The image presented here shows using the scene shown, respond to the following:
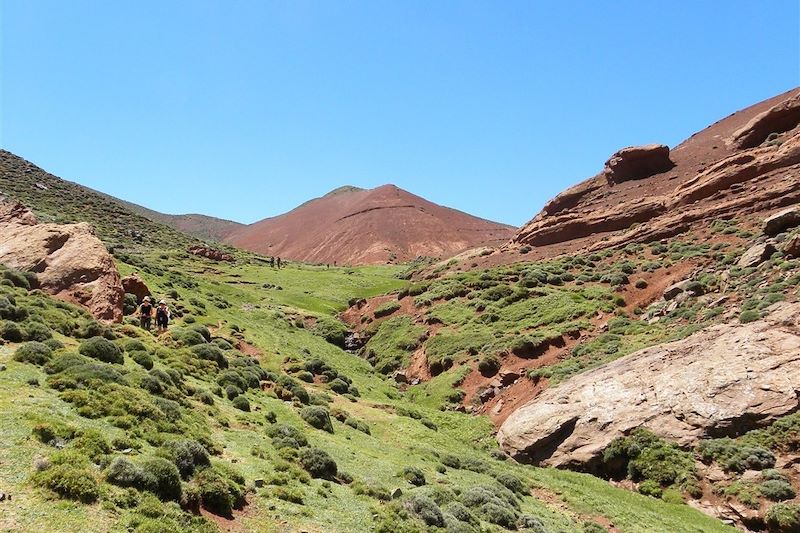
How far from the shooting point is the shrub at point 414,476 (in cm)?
1864

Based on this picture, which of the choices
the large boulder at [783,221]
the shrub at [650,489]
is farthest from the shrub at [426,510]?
the large boulder at [783,221]

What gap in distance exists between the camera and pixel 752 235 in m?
44.4

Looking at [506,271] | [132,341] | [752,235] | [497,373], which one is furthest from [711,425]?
[506,271]

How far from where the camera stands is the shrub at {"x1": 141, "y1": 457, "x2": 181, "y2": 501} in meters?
11.7

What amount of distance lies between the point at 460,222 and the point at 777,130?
116 m

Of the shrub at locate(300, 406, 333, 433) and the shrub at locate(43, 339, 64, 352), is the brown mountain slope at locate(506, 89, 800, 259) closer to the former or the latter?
the shrub at locate(300, 406, 333, 433)

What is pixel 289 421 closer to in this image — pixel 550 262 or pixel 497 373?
pixel 497 373

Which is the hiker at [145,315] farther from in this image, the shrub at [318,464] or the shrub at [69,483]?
the shrub at [69,483]

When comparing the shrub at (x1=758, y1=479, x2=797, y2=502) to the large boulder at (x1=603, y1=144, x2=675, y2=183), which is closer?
the shrub at (x1=758, y1=479, x2=797, y2=502)

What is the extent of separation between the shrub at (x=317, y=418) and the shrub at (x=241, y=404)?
2.58 m

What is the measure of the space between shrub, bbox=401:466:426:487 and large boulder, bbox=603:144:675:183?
222 feet

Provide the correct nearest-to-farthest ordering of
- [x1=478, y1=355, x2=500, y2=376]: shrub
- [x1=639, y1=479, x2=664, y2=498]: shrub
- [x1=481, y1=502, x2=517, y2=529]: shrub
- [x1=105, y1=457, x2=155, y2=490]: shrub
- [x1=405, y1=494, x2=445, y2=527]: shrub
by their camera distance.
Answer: [x1=105, y1=457, x2=155, y2=490]: shrub → [x1=405, y1=494, x2=445, y2=527]: shrub → [x1=481, y1=502, x2=517, y2=529]: shrub → [x1=639, y1=479, x2=664, y2=498]: shrub → [x1=478, y1=355, x2=500, y2=376]: shrub

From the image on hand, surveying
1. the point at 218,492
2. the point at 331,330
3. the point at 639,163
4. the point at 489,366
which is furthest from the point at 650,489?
the point at 639,163

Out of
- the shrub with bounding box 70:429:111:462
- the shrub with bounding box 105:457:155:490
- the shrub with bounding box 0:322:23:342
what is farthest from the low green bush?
the shrub with bounding box 105:457:155:490
